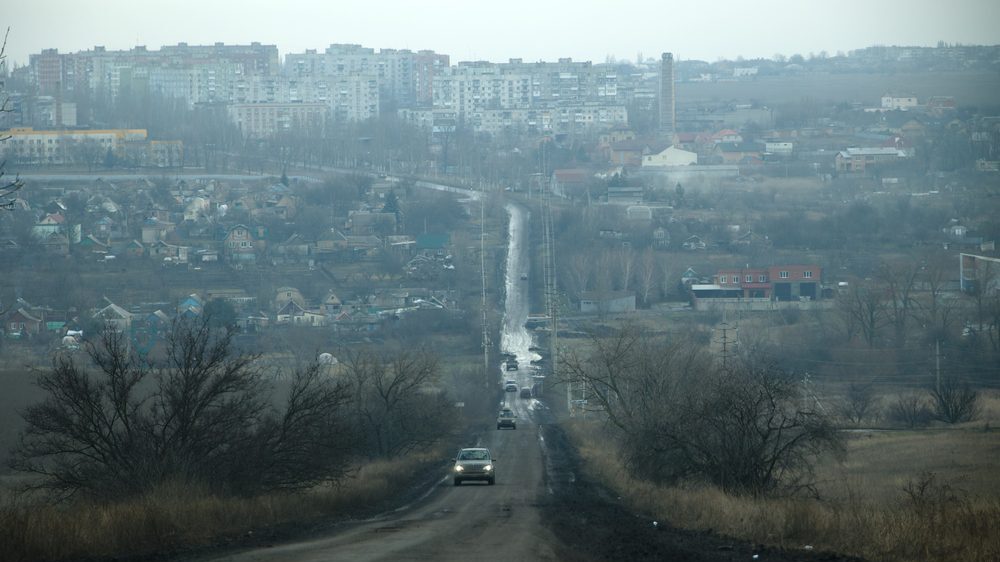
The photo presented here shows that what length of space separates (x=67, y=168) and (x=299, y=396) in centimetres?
6655

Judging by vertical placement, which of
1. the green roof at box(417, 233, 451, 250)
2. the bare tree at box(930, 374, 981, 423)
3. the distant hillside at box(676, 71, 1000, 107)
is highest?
the distant hillside at box(676, 71, 1000, 107)

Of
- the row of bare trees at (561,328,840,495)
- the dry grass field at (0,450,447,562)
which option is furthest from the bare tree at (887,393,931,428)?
the dry grass field at (0,450,447,562)

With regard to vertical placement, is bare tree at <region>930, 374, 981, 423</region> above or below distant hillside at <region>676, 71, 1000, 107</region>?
below

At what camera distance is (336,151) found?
8550 centimetres

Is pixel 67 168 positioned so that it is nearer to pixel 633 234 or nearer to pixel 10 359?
pixel 633 234

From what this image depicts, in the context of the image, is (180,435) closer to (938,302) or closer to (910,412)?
(910,412)

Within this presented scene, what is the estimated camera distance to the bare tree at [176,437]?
41.6 ft

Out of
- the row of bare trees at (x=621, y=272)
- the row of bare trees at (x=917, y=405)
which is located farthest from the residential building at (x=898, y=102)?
the row of bare trees at (x=917, y=405)

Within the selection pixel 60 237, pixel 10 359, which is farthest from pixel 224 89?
pixel 10 359

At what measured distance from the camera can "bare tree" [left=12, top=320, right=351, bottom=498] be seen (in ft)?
41.6

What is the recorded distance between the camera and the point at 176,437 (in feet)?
42.9

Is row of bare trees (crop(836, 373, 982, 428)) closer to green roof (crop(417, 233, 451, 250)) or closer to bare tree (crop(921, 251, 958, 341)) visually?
bare tree (crop(921, 251, 958, 341))

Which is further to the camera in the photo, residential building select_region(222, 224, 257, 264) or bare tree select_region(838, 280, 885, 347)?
residential building select_region(222, 224, 257, 264)

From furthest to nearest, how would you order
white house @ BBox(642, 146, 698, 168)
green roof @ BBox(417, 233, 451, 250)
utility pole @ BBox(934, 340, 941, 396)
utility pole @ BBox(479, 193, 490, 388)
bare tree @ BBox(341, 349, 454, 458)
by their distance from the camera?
white house @ BBox(642, 146, 698, 168) < green roof @ BBox(417, 233, 451, 250) < utility pole @ BBox(479, 193, 490, 388) < utility pole @ BBox(934, 340, 941, 396) < bare tree @ BBox(341, 349, 454, 458)
